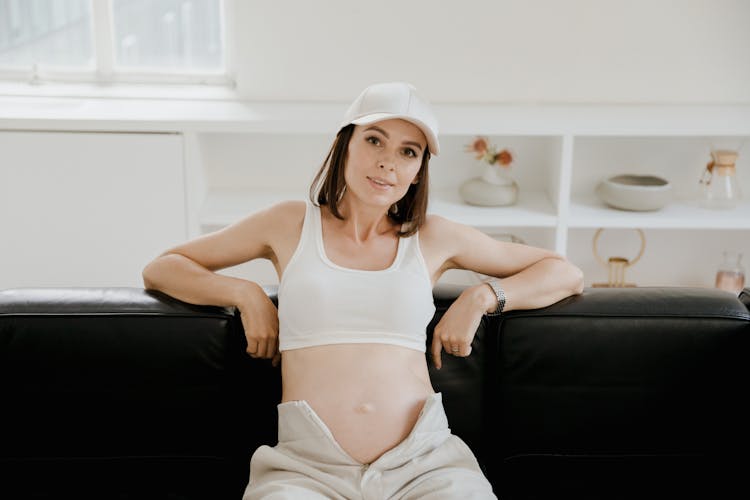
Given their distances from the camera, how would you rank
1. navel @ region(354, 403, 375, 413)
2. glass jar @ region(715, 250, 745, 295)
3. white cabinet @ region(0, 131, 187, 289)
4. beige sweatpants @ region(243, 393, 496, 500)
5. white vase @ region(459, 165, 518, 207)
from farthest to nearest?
glass jar @ region(715, 250, 745, 295) < white vase @ region(459, 165, 518, 207) < white cabinet @ region(0, 131, 187, 289) < navel @ region(354, 403, 375, 413) < beige sweatpants @ region(243, 393, 496, 500)

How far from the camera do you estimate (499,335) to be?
6.40 feet

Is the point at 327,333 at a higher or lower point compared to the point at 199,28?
lower

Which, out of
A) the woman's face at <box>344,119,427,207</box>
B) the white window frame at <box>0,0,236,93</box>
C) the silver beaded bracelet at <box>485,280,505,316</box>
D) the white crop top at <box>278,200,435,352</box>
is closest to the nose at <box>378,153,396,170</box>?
the woman's face at <box>344,119,427,207</box>

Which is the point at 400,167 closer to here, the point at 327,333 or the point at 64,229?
the point at 327,333

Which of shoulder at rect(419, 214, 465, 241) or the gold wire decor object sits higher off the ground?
shoulder at rect(419, 214, 465, 241)

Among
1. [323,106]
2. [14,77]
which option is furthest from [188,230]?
[14,77]

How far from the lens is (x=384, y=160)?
1.93 meters

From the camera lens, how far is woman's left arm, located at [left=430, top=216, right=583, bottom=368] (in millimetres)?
1909

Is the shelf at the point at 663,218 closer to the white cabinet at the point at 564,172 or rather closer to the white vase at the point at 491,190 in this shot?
the white cabinet at the point at 564,172

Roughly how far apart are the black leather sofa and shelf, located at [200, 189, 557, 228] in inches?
48.2

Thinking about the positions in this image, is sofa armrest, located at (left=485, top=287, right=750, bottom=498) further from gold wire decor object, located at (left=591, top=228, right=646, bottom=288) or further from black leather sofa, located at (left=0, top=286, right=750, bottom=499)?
gold wire decor object, located at (left=591, top=228, right=646, bottom=288)

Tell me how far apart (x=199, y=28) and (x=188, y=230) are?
87 cm

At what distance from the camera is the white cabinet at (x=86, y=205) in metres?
3.11

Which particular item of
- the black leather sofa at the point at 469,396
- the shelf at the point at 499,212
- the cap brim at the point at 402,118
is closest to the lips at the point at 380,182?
the cap brim at the point at 402,118
